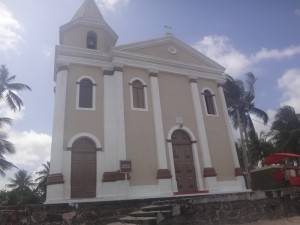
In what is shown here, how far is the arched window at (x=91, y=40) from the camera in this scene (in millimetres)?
15656

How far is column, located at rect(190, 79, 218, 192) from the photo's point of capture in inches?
562

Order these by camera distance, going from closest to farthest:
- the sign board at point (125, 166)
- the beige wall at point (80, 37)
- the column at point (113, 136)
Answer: the column at point (113, 136), the sign board at point (125, 166), the beige wall at point (80, 37)

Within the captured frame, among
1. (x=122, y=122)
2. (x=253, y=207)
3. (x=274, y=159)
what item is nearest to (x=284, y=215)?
(x=253, y=207)

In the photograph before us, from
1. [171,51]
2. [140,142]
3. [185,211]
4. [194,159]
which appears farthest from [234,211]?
[171,51]

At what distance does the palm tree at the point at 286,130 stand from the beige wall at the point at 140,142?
65.1 feet

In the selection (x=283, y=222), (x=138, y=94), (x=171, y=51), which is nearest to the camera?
(x=283, y=222)

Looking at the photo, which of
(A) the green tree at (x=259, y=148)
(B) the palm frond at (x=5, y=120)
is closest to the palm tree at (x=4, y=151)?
(B) the palm frond at (x=5, y=120)

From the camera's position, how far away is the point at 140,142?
1360cm

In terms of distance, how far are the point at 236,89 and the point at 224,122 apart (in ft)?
37.9

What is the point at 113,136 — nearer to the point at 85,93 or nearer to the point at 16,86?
the point at 85,93

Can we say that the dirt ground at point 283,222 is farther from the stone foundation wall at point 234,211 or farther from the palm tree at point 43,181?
the palm tree at point 43,181

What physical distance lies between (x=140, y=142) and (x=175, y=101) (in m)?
3.74

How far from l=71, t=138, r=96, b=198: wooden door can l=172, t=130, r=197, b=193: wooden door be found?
461cm

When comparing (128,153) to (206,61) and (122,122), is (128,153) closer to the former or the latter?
(122,122)
